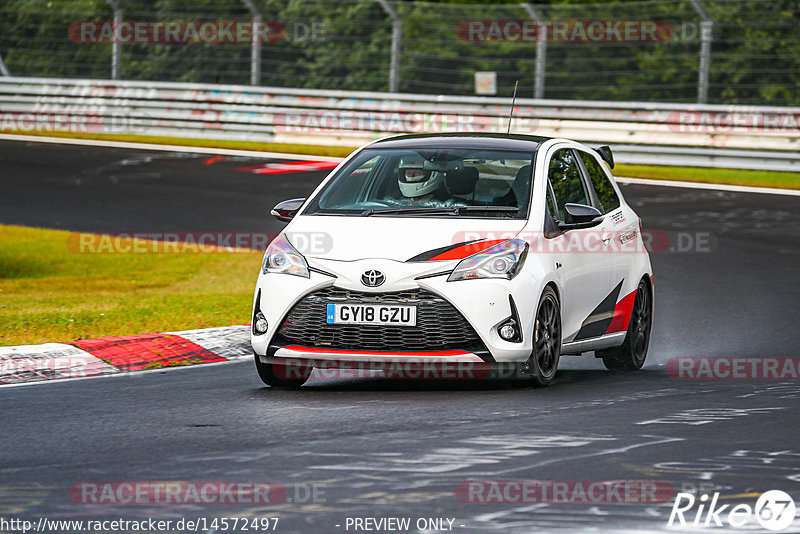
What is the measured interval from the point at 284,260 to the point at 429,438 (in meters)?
1.92

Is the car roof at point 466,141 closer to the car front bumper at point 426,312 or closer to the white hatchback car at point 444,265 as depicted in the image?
the white hatchback car at point 444,265

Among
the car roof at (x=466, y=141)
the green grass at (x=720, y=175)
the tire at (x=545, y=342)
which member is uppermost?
the car roof at (x=466, y=141)

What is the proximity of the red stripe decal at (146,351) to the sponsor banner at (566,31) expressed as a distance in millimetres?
15227

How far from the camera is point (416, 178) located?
941cm

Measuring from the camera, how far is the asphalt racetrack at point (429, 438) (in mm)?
5750

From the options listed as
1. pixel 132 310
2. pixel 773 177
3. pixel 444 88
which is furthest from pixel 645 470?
pixel 444 88

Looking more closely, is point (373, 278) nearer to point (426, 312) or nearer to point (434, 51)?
point (426, 312)

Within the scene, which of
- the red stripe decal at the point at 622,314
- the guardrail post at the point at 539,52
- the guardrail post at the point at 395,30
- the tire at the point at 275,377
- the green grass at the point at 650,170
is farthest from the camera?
the guardrail post at the point at 395,30

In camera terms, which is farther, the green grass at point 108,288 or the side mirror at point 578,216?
the green grass at point 108,288

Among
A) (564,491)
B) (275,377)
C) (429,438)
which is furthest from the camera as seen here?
(275,377)

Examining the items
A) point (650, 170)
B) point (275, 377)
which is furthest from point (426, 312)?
point (650, 170)

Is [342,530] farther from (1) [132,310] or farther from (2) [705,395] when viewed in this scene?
(1) [132,310]

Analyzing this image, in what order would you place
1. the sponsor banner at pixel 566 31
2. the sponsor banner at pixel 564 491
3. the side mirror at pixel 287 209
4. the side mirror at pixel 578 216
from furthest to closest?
the sponsor banner at pixel 566 31
the side mirror at pixel 287 209
the side mirror at pixel 578 216
the sponsor banner at pixel 564 491

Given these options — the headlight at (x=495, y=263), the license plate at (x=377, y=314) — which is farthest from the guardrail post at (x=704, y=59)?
the license plate at (x=377, y=314)
